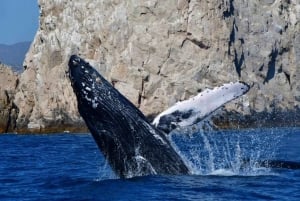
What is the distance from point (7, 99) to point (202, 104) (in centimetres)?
6164

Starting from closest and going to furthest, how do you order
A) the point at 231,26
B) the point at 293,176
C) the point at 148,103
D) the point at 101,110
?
1. the point at 101,110
2. the point at 293,176
3. the point at 148,103
4. the point at 231,26

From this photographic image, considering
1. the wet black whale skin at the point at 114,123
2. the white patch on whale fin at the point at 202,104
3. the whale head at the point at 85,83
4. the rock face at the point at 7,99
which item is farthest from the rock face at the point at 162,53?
the white patch on whale fin at the point at 202,104

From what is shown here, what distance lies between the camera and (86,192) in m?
11.4

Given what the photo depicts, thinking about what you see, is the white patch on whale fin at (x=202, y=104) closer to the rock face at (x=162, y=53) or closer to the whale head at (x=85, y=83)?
the whale head at (x=85, y=83)

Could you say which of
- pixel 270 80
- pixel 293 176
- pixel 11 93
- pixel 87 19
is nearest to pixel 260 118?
pixel 270 80

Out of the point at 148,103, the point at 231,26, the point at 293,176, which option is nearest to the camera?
the point at 293,176

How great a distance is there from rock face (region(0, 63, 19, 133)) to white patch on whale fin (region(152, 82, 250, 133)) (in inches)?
2235

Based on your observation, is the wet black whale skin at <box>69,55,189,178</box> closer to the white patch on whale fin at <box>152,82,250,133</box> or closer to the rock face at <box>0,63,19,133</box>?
the white patch on whale fin at <box>152,82,250,133</box>

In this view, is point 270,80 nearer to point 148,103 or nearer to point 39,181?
point 148,103

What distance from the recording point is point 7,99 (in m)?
70.3

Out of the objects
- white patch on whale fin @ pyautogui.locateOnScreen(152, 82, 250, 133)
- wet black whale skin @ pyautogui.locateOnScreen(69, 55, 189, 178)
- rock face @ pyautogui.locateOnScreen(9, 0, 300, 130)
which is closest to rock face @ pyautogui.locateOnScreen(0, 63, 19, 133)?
rock face @ pyautogui.locateOnScreen(9, 0, 300, 130)

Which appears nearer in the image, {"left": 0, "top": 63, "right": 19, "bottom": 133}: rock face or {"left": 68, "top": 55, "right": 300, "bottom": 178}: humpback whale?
{"left": 68, "top": 55, "right": 300, "bottom": 178}: humpback whale

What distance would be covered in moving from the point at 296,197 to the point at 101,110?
3.16 meters

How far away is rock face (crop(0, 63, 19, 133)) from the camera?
220 feet
